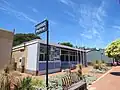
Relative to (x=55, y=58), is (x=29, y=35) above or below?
above

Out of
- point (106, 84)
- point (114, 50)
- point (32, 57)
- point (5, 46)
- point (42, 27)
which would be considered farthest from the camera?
point (114, 50)

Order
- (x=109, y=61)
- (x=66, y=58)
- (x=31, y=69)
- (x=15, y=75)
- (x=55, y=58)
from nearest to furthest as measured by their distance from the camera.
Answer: (x=15, y=75), (x=31, y=69), (x=55, y=58), (x=66, y=58), (x=109, y=61)

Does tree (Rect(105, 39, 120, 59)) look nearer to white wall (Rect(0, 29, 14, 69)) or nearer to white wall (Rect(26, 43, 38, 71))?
white wall (Rect(26, 43, 38, 71))

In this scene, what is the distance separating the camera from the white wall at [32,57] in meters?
17.3

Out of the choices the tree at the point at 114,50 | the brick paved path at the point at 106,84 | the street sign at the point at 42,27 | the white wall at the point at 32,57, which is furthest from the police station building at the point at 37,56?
the street sign at the point at 42,27

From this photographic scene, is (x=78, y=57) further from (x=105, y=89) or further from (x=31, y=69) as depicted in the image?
(x=105, y=89)

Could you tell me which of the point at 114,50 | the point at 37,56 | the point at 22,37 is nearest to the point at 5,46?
the point at 37,56

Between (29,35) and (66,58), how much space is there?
29.9 metres

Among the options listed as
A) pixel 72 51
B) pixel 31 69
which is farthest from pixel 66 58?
pixel 31 69

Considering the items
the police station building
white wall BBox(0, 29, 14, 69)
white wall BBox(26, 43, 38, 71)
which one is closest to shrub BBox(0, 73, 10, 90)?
white wall BBox(0, 29, 14, 69)

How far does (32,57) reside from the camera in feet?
58.4

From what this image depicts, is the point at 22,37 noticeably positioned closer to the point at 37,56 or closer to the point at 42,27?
the point at 37,56

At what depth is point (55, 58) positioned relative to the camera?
20.8m

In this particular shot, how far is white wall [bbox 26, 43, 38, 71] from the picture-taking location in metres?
17.3
